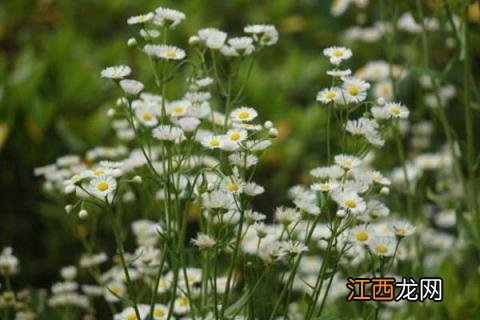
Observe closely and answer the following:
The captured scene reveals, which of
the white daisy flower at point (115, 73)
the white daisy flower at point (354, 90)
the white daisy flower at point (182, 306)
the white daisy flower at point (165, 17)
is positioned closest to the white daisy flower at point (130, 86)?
the white daisy flower at point (115, 73)

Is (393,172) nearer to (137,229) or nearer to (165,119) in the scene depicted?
(137,229)

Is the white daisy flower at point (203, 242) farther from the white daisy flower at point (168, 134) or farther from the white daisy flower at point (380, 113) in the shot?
the white daisy flower at point (380, 113)

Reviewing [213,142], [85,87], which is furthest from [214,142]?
[85,87]

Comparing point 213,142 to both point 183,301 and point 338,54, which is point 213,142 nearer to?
point 338,54

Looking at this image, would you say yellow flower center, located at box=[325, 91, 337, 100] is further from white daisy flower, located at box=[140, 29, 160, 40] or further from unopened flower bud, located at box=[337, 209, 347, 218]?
white daisy flower, located at box=[140, 29, 160, 40]

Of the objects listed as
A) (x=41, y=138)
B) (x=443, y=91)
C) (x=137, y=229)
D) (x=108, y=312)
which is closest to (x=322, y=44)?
(x=443, y=91)
